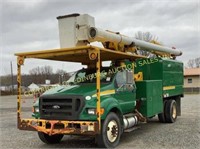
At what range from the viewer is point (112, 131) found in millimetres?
8930

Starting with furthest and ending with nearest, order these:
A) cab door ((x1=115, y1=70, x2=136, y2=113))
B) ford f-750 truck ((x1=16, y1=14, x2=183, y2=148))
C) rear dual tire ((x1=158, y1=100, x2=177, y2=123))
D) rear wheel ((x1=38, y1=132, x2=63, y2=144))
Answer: rear dual tire ((x1=158, y1=100, x2=177, y2=123)) → cab door ((x1=115, y1=70, x2=136, y2=113)) → rear wheel ((x1=38, y1=132, x2=63, y2=144)) → ford f-750 truck ((x1=16, y1=14, x2=183, y2=148))

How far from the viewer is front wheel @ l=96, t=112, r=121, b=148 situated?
8.49m

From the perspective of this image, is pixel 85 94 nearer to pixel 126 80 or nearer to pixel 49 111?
pixel 49 111

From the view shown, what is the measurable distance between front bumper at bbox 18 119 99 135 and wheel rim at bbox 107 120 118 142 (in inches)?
28.0

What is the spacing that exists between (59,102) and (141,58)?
162 inches

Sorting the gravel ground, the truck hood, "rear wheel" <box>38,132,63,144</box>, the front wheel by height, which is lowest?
the gravel ground

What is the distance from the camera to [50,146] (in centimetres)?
950

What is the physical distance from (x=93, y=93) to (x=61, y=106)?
94cm

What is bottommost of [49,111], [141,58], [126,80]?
[49,111]

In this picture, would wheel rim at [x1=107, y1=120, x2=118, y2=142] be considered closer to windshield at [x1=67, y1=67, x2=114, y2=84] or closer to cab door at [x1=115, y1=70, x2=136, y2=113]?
cab door at [x1=115, y1=70, x2=136, y2=113]

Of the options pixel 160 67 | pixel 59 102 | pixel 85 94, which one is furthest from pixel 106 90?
pixel 160 67

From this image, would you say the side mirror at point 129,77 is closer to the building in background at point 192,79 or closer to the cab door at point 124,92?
the cab door at point 124,92

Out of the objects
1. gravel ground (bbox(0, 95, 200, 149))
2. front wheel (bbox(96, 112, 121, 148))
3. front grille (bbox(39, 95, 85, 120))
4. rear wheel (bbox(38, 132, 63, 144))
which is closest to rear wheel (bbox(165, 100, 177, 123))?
gravel ground (bbox(0, 95, 200, 149))

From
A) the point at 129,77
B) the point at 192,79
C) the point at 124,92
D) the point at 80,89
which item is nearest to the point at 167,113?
the point at 129,77
